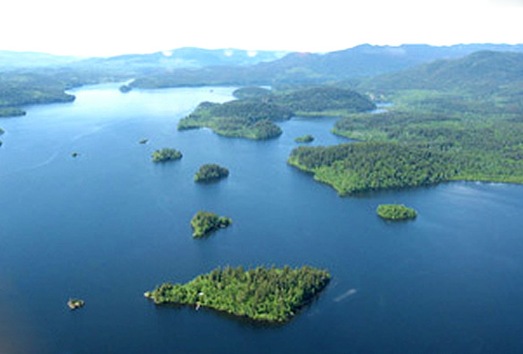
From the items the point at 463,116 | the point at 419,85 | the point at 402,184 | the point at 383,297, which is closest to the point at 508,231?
the point at 402,184

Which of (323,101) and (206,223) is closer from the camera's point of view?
(206,223)

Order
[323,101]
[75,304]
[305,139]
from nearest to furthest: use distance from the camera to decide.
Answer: [75,304] < [305,139] < [323,101]

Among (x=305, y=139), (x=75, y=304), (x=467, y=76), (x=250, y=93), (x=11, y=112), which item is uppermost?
(x=467, y=76)

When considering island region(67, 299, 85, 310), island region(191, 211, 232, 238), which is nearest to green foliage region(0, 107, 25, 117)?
island region(191, 211, 232, 238)

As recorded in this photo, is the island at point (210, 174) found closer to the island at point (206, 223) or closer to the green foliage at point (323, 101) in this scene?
the island at point (206, 223)

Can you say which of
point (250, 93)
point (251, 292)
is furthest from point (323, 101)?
point (251, 292)

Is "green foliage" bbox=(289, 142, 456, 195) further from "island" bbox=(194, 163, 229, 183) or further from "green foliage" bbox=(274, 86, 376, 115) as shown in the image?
"green foliage" bbox=(274, 86, 376, 115)

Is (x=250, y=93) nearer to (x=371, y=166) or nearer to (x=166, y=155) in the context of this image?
(x=166, y=155)
